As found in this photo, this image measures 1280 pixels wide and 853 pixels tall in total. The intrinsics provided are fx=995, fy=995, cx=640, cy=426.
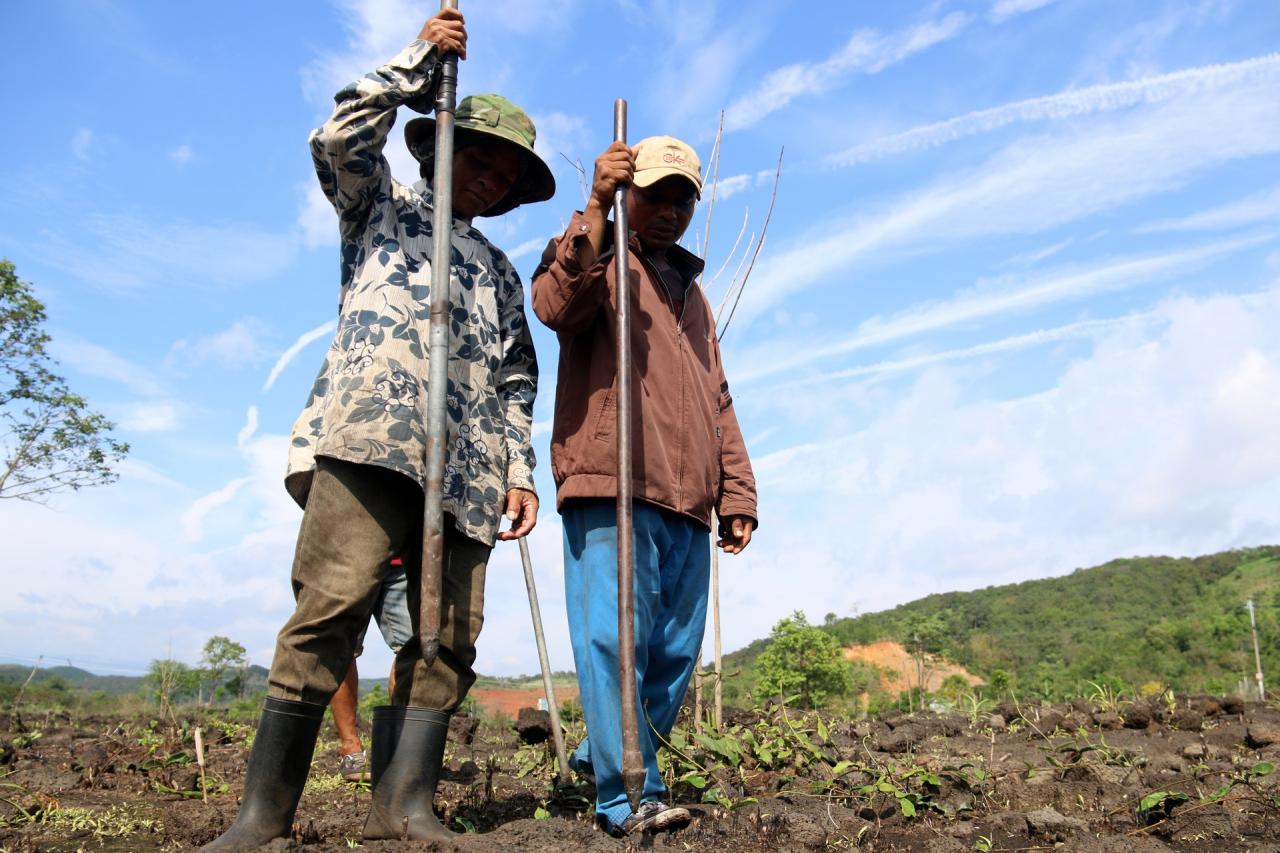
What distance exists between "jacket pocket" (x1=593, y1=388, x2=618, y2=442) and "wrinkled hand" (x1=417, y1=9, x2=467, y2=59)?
1078 mm

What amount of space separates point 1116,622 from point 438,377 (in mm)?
Result: 41591

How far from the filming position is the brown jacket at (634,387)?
9.78 ft

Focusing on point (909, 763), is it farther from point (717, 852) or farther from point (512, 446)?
point (512, 446)

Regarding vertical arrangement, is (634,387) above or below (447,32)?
below

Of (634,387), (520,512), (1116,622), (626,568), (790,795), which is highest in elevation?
(1116,622)

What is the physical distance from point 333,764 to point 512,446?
2.53 meters

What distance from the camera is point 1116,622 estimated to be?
3872 cm

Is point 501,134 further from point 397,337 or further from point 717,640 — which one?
point 717,640

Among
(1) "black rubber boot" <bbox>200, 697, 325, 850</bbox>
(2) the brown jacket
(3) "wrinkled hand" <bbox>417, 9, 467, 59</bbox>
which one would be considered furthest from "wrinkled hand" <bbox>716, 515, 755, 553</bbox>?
(3) "wrinkled hand" <bbox>417, 9, 467, 59</bbox>

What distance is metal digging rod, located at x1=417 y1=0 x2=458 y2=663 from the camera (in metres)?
2.49

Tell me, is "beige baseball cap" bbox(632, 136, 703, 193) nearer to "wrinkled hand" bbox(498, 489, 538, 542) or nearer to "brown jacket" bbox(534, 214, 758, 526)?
"brown jacket" bbox(534, 214, 758, 526)

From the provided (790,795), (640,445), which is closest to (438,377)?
(640,445)

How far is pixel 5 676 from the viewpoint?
35.6ft

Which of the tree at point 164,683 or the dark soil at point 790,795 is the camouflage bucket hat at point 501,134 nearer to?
the dark soil at point 790,795
